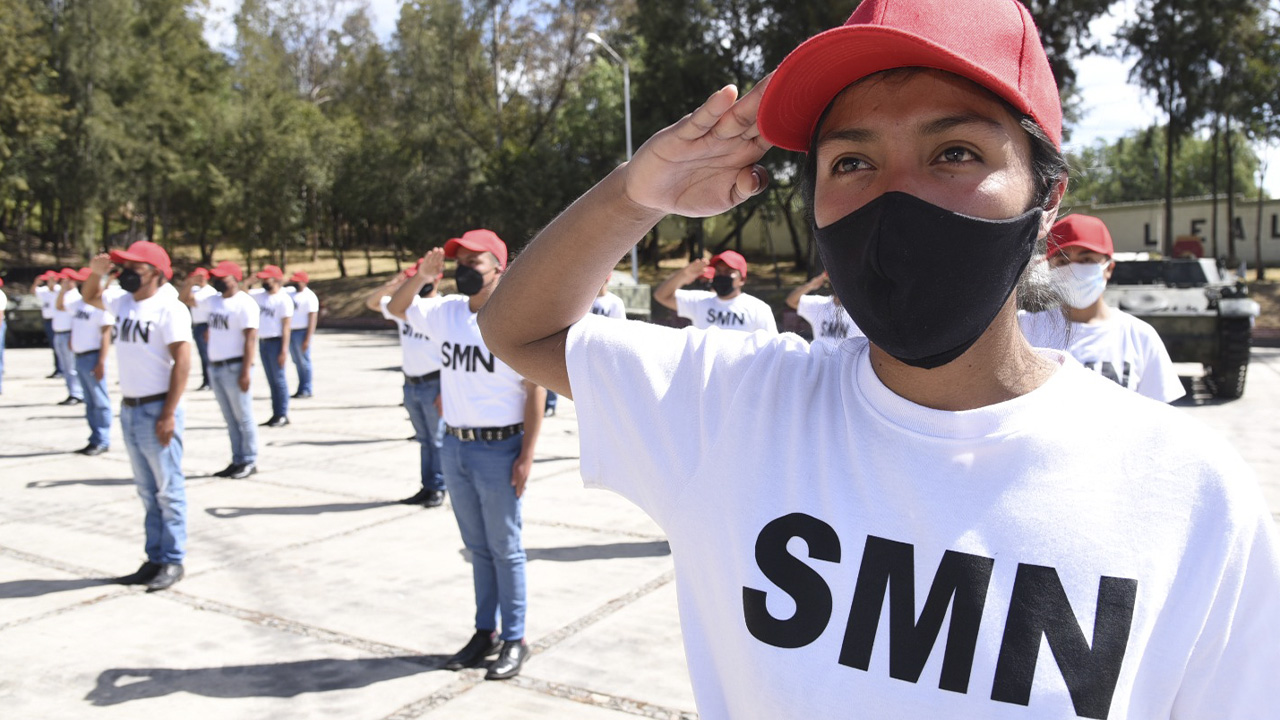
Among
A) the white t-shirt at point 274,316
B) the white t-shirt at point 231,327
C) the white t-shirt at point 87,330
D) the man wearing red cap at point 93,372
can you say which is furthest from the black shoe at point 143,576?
the white t-shirt at point 274,316

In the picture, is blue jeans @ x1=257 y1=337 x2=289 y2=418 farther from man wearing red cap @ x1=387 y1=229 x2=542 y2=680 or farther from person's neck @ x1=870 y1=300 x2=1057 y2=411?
person's neck @ x1=870 y1=300 x2=1057 y2=411

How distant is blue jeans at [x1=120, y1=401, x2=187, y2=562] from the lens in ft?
20.6

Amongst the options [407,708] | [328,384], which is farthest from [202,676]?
[328,384]

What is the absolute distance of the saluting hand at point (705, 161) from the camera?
146 cm

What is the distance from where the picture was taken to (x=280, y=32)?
55.4 meters

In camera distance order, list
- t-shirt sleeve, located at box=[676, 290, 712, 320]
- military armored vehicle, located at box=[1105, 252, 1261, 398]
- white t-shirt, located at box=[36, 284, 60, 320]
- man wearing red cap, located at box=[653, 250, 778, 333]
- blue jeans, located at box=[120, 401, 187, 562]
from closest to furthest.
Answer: blue jeans, located at box=[120, 401, 187, 562] → man wearing red cap, located at box=[653, 250, 778, 333] → t-shirt sleeve, located at box=[676, 290, 712, 320] → military armored vehicle, located at box=[1105, 252, 1261, 398] → white t-shirt, located at box=[36, 284, 60, 320]

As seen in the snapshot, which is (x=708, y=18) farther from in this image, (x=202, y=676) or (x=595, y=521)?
(x=202, y=676)

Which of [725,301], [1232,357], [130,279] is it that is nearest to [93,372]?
[130,279]

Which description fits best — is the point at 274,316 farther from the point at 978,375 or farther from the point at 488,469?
the point at 978,375

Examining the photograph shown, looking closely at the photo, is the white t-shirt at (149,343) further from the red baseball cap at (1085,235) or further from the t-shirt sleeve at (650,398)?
the t-shirt sleeve at (650,398)

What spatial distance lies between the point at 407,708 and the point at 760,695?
358cm

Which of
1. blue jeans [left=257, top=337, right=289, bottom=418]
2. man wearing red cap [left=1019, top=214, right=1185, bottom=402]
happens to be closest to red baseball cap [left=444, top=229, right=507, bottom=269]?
man wearing red cap [left=1019, top=214, right=1185, bottom=402]

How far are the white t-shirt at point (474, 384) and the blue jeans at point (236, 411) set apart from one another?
4.67 m

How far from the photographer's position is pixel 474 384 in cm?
521
